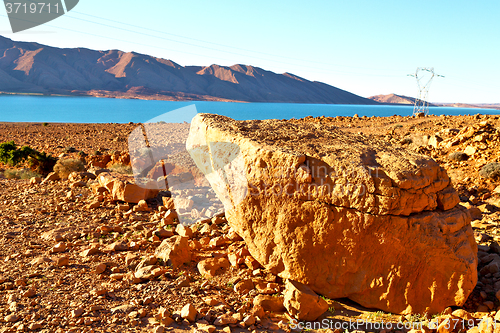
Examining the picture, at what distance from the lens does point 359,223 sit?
4066 mm

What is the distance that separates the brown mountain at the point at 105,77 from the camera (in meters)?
139

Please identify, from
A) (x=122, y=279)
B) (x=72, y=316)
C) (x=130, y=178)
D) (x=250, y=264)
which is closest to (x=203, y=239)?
(x=250, y=264)

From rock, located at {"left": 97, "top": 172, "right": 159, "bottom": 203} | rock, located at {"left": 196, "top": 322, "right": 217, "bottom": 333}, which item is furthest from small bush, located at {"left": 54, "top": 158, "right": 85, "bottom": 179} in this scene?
rock, located at {"left": 196, "top": 322, "right": 217, "bottom": 333}

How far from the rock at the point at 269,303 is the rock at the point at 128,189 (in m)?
4.19

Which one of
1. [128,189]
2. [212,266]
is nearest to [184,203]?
[128,189]

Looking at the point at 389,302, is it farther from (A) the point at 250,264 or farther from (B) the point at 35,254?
(B) the point at 35,254

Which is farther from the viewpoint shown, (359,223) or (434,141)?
(434,141)

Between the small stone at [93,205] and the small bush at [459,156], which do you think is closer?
the small stone at [93,205]

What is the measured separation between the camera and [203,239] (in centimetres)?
568

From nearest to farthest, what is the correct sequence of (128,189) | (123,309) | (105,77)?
(123,309) → (128,189) → (105,77)

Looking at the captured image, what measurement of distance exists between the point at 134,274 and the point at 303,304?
2410 millimetres

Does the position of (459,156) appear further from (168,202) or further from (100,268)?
(100,268)

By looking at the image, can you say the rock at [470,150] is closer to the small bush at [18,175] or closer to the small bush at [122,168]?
the small bush at [122,168]

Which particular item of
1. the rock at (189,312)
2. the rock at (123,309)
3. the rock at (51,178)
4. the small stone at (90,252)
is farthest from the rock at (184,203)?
the rock at (51,178)
